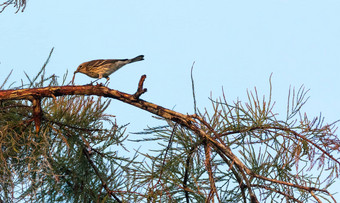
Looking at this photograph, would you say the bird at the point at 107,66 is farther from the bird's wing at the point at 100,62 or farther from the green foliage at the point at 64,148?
the green foliage at the point at 64,148

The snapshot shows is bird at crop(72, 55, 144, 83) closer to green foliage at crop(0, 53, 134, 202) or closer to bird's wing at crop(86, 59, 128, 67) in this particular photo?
bird's wing at crop(86, 59, 128, 67)

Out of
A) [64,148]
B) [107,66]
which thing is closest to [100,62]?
[107,66]

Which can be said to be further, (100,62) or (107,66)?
(100,62)

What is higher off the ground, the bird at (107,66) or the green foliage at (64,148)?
the bird at (107,66)

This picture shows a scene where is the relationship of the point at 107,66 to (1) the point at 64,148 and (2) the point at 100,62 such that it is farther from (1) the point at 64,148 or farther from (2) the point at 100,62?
(1) the point at 64,148

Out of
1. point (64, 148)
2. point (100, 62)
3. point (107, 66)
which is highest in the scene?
point (100, 62)

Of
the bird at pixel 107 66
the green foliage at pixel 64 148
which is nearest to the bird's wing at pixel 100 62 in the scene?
the bird at pixel 107 66

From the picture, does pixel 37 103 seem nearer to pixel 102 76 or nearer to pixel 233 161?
pixel 233 161

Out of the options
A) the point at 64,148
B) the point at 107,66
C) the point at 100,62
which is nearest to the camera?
the point at 64,148

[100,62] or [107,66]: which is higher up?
[100,62]

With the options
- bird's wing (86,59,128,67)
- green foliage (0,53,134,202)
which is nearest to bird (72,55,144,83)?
bird's wing (86,59,128,67)

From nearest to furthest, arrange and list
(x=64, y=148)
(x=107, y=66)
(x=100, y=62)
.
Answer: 1. (x=64, y=148)
2. (x=107, y=66)
3. (x=100, y=62)

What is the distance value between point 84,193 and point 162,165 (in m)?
1.12

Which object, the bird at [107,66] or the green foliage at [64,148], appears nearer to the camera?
the green foliage at [64,148]
